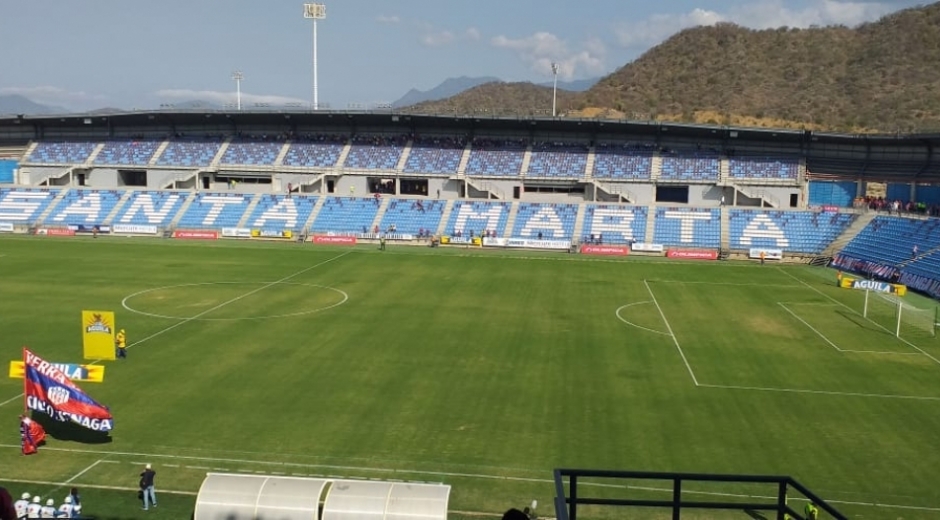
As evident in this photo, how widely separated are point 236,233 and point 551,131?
35.1 m

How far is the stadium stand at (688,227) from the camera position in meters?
65.4

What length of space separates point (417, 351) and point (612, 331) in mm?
9865

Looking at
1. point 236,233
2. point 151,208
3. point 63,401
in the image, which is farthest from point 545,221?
point 63,401

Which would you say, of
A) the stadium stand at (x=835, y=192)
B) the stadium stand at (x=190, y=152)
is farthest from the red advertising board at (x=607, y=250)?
the stadium stand at (x=190, y=152)

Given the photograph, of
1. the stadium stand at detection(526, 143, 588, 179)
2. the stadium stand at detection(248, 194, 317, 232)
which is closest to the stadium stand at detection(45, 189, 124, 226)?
the stadium stand at detection(248, 194, 317, 232)

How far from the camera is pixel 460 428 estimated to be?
74.9 ft

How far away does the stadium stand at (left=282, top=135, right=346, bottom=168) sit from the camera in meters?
82.1

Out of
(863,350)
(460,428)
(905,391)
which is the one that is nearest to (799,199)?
(863,350)

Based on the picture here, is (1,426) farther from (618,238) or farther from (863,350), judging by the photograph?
(618,238)

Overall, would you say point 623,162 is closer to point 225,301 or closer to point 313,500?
point 225,301

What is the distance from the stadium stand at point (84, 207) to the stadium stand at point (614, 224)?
46.9 metres

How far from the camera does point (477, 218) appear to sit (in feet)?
233

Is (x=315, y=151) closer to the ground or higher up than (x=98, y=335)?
higher up

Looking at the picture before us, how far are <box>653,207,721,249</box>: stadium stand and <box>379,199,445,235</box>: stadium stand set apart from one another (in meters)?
20.5
